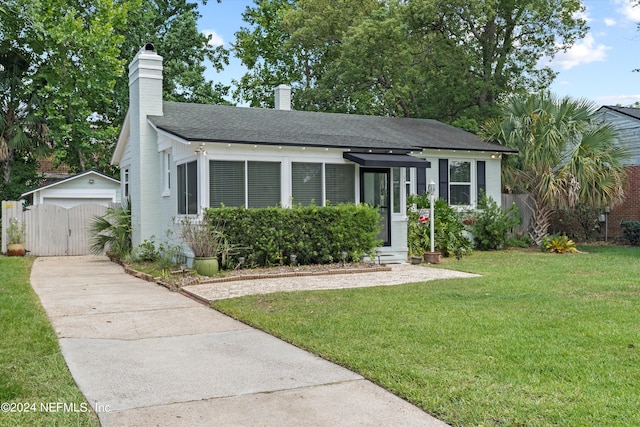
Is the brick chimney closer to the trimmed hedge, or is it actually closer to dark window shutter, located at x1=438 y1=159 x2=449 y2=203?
dark window shutter, located at x1=438 y1=159 x2=449 y2=203

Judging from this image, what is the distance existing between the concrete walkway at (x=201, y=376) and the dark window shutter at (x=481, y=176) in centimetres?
1220

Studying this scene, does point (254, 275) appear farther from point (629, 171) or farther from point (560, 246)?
point (629, 171)

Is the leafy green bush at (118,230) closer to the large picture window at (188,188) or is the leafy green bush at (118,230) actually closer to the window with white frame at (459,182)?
the large picture window at (188,188)

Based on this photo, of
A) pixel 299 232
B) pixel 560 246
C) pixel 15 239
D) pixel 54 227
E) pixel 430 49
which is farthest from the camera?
pixel 430 49

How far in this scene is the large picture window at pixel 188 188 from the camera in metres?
13.1

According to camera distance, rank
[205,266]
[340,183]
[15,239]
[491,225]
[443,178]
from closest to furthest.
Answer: [205,266], [340,183], [491,225], [443,178], [15,239]

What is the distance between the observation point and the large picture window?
13.1 m

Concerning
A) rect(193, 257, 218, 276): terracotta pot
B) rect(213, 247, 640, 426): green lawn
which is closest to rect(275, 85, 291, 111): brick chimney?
rect(193, 257, 218, 276): terracotta pot

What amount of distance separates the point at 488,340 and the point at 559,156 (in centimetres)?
1296

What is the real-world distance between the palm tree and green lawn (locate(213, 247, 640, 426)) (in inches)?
267

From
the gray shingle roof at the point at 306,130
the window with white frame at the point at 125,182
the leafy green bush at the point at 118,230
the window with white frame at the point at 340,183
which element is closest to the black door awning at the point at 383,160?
the gray shingle roof at the point at 306,130

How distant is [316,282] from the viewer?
36.2 ft

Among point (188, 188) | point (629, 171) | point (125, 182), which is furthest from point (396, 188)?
point (629, 171)

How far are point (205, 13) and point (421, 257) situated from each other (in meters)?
22.3
